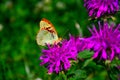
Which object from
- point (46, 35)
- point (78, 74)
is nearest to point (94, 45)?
point (78, 74)

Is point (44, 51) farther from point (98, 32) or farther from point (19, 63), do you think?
point (19, 63)

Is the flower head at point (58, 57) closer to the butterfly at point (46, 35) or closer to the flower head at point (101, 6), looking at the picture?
the butterfly at point (46, 35)

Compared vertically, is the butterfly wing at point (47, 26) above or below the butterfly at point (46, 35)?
above

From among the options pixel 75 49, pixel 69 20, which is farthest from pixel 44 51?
pixel 69 20

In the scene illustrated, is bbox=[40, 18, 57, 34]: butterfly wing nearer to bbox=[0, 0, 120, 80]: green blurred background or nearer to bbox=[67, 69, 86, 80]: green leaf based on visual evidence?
bbox=[67, 69, 86, 80]: green leaf

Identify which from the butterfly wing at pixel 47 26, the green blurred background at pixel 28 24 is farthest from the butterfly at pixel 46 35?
the green blurred background at pixel 28 24

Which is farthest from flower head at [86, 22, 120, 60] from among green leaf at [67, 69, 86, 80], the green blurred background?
the green blurred background
